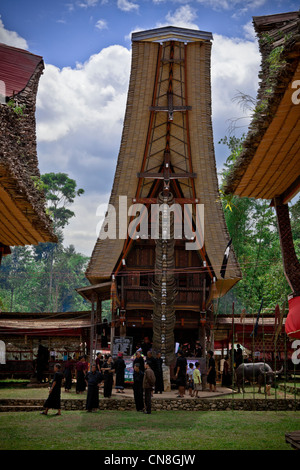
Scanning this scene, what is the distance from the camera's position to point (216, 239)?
18484 mm

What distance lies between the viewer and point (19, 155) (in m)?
8.35

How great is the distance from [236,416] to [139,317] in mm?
8797

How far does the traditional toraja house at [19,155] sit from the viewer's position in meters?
7.44

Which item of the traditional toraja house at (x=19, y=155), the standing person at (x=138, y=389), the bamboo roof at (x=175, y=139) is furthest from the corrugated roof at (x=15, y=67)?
the bamboo roof at (x=175, y=139)

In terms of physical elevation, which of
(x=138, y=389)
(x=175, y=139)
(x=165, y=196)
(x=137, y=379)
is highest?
(x=175, y=139)

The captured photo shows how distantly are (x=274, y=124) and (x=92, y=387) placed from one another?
25.3ft

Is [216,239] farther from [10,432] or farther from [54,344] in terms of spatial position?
[10,432]

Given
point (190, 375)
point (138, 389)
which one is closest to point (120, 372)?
point (190, 375)

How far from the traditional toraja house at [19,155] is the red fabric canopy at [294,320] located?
4.53m

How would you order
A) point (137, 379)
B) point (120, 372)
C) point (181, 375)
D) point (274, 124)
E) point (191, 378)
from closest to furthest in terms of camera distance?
point (274, 124)
point (137, 379)
point (181, 375)
point (191, 378)
point (120, 372)

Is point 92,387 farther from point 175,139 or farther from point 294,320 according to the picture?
point 175,139

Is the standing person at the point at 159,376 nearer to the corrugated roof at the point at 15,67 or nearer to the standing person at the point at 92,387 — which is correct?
the standing person at the point at 92,387

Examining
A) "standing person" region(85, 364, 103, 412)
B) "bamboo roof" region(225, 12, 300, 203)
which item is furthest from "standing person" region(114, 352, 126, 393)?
"bamboo roof" region(225, 12, 300, 203)

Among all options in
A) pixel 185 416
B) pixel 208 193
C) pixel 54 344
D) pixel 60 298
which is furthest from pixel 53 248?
pixel 185 416
